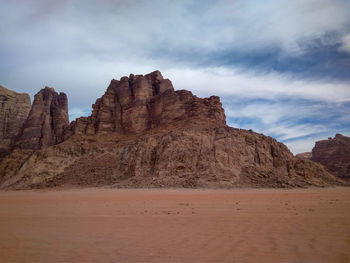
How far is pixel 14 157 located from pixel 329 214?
68.6m

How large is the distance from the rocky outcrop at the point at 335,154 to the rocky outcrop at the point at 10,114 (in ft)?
332

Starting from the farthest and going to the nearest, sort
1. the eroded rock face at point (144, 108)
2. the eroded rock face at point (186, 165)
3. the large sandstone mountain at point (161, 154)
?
the eroded rock face at point (144, 108)
the large sandstone mountain at point (161, 154)
the eroded rock face at point (186, 165)

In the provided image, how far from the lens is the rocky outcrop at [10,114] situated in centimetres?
9406

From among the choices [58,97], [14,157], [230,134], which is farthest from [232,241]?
[58,97]

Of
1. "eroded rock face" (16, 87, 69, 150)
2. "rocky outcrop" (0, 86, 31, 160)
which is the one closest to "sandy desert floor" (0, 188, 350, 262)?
"eroded rock face" (16, 87, 69, 150)

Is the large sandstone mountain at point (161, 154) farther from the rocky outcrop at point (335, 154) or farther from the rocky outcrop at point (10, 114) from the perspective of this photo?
the rocky outcrop at point (10, 114)

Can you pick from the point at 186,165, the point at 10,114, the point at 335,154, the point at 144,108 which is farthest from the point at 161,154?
the point at 10,114

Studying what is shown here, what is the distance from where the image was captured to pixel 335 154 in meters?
79.9

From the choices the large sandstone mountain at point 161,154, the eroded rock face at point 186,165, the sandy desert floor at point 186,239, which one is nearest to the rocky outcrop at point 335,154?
the large sandstone mountain at point 161,154

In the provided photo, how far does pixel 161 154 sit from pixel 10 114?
81.4 meters

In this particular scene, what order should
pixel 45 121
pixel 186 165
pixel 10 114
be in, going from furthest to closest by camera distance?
pixel 10 114
pixel 45 121
pixel 186 165

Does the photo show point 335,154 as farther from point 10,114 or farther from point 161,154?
point 10,114

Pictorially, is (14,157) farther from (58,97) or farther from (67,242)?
(67,242)

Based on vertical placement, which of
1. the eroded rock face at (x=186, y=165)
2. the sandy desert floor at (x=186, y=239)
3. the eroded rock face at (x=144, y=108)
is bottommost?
the sandy desert floor at (x=186, y=239)
